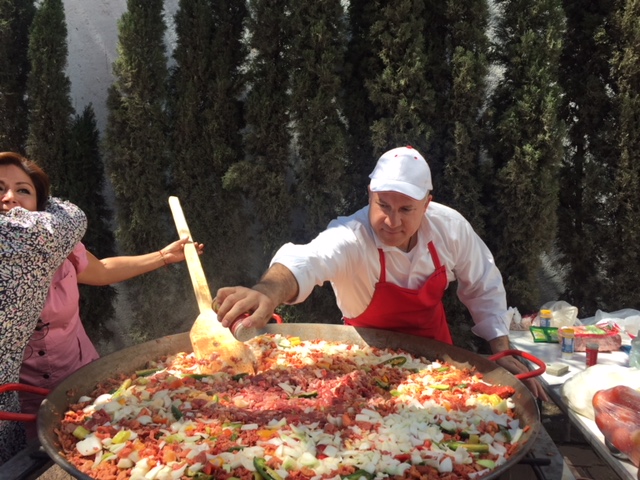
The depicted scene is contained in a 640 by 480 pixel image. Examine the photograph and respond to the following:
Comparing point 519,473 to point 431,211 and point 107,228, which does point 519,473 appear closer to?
point 431,211

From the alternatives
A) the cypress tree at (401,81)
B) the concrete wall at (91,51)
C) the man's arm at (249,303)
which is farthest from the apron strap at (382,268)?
the concrete wall at (91,51)

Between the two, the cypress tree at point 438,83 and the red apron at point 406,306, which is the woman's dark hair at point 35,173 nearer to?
the red apron at point 406,306

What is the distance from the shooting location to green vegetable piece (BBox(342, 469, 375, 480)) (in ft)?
4.83

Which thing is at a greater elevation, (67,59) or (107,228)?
(67,59)

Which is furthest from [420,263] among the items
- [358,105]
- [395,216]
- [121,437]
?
[358,105]

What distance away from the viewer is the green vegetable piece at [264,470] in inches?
57.7

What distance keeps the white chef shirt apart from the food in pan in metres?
0.42

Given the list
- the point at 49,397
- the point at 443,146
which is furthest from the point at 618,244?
the point at 49,397

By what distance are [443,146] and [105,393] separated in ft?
11.1

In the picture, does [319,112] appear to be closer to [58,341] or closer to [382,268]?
[382,268]

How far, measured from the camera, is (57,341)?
249 centimetres

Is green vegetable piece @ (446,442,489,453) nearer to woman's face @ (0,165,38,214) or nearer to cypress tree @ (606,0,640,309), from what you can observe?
woman's face @ (0,165,38,214)

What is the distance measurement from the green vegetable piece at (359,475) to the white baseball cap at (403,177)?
1215 mm

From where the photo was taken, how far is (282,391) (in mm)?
2051
